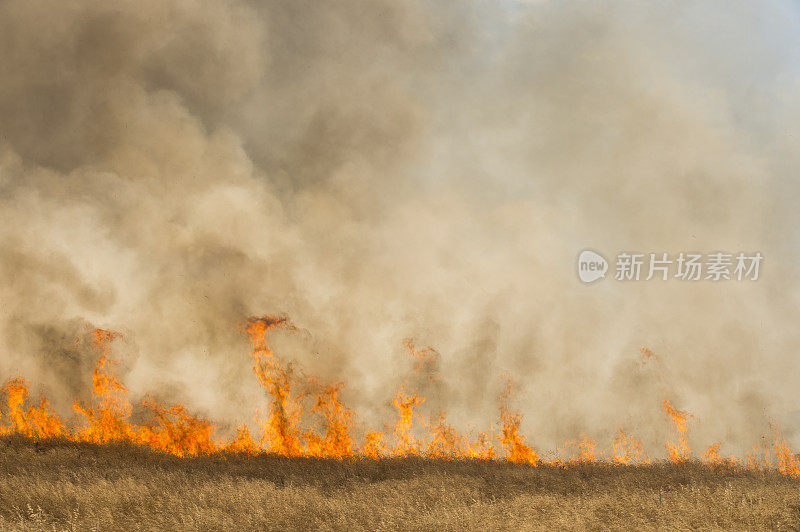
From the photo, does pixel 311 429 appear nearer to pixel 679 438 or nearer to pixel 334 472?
pixel 334 472

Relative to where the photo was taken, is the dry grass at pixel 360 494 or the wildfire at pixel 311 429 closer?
the dry grass at pixel 360 494

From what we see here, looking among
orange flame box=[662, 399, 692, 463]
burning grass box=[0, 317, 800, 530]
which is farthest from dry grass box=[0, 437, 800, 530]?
orange flame box=[662, 399, 692, 463]

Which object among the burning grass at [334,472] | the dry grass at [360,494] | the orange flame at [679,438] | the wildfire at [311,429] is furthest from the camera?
the orange flame at [679,438]

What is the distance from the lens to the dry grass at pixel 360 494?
9305 millimetres

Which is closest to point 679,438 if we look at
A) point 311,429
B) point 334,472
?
point 334,472

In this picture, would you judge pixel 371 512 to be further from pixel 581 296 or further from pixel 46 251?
pixel 46 251

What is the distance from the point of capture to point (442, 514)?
962cm

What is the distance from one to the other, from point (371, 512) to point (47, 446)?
9.76 meters

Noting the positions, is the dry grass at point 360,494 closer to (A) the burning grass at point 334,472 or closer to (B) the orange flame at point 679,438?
(A) the burning grass at point 334,472

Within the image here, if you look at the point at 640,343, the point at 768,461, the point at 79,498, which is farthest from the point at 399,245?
the point at 768,461

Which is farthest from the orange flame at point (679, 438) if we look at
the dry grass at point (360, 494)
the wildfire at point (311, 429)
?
the dry grass at point (360, 494)

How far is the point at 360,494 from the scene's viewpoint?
10.9 m

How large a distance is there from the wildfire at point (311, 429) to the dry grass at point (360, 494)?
89 centimetres

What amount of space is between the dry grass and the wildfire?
2.92 ft
